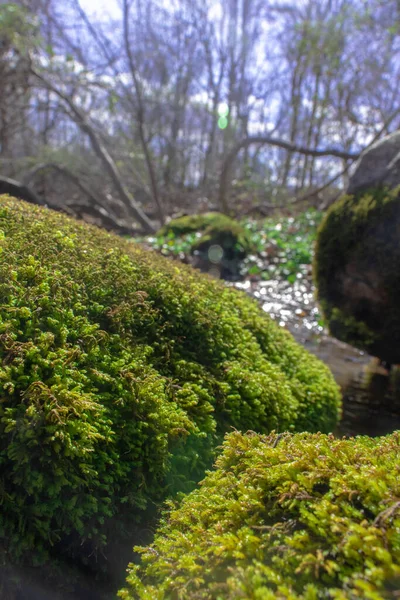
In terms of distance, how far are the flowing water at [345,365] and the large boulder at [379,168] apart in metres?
2.14

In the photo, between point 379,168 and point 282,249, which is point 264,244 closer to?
point 282,249

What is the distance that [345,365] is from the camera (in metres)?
5.59

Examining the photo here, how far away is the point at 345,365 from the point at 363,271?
5.10 feet

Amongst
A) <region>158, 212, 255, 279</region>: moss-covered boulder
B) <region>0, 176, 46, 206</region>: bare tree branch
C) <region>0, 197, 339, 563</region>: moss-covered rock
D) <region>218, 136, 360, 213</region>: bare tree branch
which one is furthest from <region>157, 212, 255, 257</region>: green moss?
<region>0, 197, 339, 563</region>: moss-covered rock

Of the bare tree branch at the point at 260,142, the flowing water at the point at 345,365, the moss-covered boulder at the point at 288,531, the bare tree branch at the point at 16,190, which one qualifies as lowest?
the moss-covered boulder at the point at 288,531

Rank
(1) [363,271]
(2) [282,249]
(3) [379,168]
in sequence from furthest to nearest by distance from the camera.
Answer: (2) [282,249]
(3) [379,168]
(1) [363,271]

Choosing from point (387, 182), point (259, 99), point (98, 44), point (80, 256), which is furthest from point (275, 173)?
point (80, 256)

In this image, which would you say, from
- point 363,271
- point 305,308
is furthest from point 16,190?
point 363,271

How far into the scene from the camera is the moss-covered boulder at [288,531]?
1.04m

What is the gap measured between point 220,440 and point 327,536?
1.02 meters

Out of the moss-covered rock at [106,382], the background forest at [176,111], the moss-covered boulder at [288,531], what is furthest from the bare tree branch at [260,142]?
the moss-covered boulder at [288,531]

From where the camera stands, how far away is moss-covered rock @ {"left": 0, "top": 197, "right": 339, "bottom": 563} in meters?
1.50

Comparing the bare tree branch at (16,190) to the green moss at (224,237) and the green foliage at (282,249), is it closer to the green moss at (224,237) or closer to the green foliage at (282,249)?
the green moss at (224,237)

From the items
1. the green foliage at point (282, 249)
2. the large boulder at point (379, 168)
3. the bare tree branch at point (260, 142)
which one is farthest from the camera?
the bare tree branch at point (260, 142)
